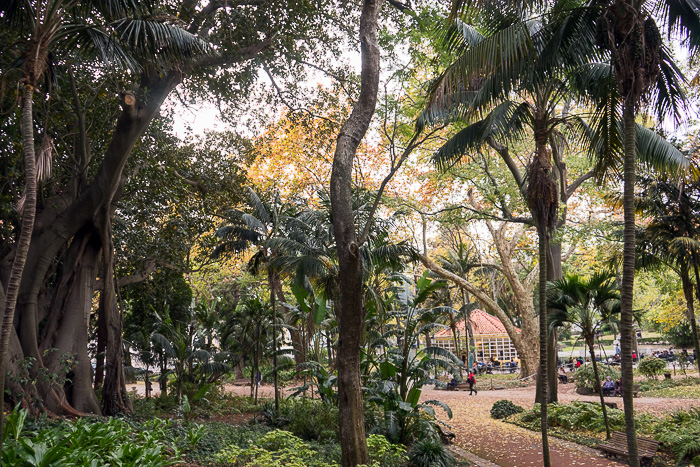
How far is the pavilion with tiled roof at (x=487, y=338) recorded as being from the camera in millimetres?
34844

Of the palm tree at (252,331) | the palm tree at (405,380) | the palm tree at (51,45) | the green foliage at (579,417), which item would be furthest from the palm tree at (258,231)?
the green foliage at (579,417)

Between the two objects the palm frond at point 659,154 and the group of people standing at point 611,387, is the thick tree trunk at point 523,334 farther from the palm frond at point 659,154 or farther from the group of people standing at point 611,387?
the palm frond at point 659,154

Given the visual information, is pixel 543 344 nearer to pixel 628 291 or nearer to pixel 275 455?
pixel 628 291

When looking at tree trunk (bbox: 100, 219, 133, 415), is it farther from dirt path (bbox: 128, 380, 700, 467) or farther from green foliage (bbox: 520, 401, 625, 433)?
green foliage (bbox: 520, 401, 625, 433)

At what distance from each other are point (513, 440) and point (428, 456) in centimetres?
403

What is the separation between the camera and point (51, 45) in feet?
20.4

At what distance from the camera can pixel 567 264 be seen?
2362 centimetres

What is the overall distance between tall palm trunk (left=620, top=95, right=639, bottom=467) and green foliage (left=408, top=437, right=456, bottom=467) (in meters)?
3.91

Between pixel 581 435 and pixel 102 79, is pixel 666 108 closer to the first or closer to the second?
pixel 581 435

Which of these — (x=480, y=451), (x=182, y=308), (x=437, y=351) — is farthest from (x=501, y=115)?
(x=182, y=308)

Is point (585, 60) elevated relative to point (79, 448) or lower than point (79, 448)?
elevated

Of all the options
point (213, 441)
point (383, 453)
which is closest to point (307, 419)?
point (213, 441)

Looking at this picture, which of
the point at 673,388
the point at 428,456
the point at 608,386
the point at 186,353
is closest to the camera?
the point at 428,456

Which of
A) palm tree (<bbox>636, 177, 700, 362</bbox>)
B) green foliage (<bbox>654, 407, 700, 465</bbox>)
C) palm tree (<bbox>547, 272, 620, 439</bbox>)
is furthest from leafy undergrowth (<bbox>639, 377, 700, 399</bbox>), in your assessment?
palm tree (<bbox>547, 272, 620, 439</bbox>)
